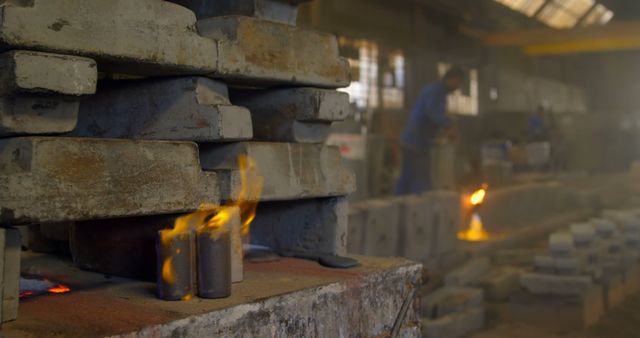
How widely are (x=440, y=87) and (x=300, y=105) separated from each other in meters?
6.27

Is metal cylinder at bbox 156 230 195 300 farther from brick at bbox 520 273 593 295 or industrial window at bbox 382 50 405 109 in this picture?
industrial window at bbox 382 50 405 109

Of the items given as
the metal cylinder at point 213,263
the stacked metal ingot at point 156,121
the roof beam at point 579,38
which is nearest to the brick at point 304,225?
the stacked metal ingot at point 156,121

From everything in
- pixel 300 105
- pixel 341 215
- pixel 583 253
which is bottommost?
pixel 583 253

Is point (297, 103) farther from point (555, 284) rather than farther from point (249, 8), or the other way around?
point (555, 284)

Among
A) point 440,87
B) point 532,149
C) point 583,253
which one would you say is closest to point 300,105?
point 583,253

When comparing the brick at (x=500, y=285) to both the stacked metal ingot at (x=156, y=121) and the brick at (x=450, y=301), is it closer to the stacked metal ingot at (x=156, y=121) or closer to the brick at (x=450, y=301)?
the brick at (x=450, y=301)

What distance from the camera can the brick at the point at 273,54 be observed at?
2.41 metres

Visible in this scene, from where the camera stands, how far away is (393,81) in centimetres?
1570

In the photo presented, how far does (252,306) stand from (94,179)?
593 mm

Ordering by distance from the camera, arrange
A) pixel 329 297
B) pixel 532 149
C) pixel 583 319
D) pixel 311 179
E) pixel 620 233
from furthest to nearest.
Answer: pixel 532 149
pixel 620 233
pixel 583 319
pixel 311 179
pixel 329 297

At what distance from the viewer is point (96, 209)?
1.96 m

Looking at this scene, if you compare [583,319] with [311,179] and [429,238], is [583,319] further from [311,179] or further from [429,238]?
[311,179]

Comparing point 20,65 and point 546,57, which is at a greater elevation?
point 546,57

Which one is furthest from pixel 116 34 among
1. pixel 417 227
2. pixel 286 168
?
pixel 417 227
